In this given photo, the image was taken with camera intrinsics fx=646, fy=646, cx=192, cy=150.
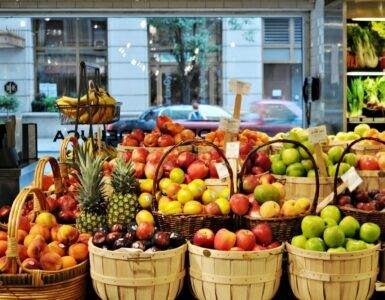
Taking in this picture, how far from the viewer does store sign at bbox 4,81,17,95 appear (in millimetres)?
9414

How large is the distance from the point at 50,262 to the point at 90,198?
59 cm

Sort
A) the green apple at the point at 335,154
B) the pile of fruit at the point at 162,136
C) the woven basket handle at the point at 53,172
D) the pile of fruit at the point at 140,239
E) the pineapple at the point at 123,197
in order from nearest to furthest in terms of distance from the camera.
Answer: the pile of fruit at the point at 140,239, the pineapple at the point at 123,197, the woven basket handle at the point at 53,172, the green apple at the point at 335,154, the pile of fruit at the point at 162,136

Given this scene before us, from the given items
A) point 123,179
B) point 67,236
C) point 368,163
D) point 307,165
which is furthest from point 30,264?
point 368,163

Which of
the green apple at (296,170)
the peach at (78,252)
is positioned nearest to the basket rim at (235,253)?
the peach at (78,252)

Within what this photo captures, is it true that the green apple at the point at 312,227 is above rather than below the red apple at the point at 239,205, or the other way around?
below

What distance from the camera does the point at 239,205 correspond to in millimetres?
3092

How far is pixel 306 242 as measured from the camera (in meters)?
2.91

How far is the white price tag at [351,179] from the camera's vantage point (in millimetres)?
3258

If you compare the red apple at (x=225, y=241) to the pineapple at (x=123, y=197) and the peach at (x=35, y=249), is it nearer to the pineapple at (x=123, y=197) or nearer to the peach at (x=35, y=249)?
the pineapple at (x=123, y=197)

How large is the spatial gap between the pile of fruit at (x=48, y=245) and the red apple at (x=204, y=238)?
54 cm

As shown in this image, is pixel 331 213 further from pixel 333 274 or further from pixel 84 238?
pixel 84 238

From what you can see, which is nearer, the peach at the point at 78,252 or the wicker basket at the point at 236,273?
the wicker basket at the point at 236,273

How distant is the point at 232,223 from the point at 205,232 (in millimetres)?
293

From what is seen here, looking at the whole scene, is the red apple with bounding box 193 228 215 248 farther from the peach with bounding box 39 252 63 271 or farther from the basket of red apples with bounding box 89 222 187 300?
the peach with bounding box 39 252 63 271
